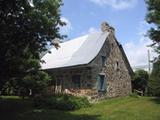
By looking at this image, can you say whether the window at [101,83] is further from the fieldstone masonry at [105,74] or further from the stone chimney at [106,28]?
the stone chimney at [106,28]

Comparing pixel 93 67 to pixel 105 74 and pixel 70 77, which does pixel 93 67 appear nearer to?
pixel 105 74

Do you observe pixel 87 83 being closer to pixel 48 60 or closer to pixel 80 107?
pixel 80 107

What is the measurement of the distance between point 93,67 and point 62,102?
6.00m

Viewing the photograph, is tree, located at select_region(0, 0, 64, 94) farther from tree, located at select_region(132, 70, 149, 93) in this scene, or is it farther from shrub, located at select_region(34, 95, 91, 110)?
tree, located at select_region(132, 70, 149, 93)

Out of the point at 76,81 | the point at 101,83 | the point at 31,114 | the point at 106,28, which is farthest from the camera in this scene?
the point at 106,28

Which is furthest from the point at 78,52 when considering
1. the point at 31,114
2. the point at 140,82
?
the point at 31,114

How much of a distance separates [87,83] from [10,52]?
11973 mm

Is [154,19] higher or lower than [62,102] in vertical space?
higher

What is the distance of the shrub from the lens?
1048 inches

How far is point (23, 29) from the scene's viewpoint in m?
21.1

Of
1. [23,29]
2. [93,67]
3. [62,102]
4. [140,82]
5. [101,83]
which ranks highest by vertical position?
[23,29]

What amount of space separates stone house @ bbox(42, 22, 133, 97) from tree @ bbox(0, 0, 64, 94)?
9.49m

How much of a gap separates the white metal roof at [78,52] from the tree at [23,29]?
9.56 m

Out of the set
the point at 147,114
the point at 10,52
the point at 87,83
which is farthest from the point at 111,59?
the point at 10,52
